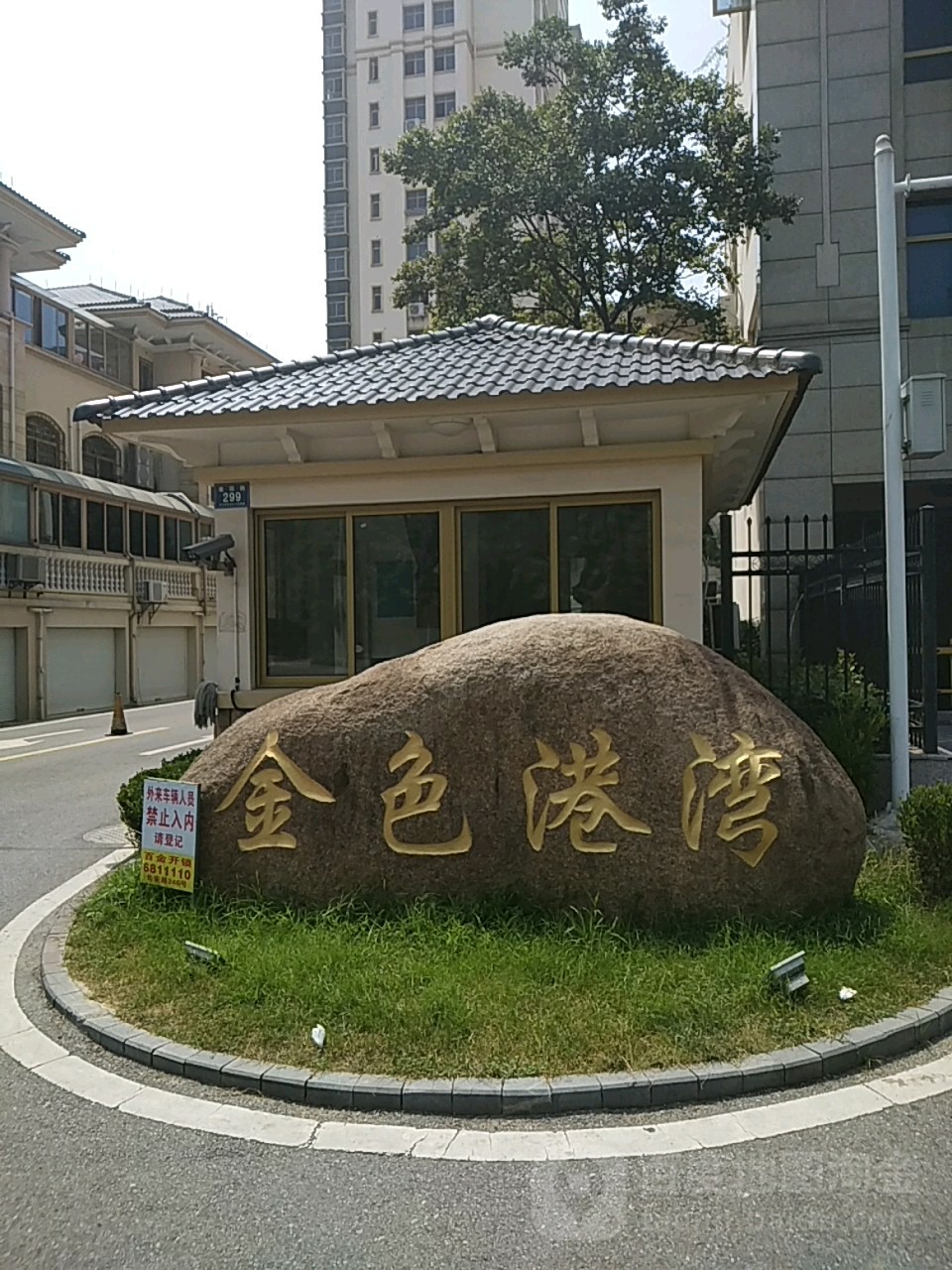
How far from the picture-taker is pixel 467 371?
31.3 feet

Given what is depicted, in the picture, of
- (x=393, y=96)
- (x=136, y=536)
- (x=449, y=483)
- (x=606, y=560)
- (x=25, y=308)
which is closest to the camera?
(x=606, y=560)

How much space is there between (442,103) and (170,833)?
188 feet

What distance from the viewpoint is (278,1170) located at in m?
3.64

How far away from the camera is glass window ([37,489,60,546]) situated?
24.7m

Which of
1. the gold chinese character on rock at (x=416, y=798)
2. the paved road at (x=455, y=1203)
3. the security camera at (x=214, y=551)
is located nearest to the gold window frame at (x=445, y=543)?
the security camera at (x=214, y=551)

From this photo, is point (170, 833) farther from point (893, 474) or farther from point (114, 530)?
point (114, 530)

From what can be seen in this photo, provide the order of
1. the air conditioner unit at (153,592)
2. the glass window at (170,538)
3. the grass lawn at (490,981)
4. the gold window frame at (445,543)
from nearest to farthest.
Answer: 1. the grass lawn at (490,981)
2. the gold window frame at (445,543)
3. the air conditioner unit at (153,592)
4. the glass window at (170,538)

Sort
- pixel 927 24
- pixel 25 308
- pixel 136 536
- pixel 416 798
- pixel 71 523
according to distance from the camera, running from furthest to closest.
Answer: pixel 136 536
pixel 25 308
pixel 71 523
pixel 927 24
pixel 416 798

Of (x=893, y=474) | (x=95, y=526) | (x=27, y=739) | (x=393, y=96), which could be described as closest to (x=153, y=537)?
(x=95, y=526)

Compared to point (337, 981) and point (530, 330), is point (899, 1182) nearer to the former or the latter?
point (337, 981)

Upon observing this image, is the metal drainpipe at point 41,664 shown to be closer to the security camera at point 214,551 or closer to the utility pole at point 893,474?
the security camera at point 214,551

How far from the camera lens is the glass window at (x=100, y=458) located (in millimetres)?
30453

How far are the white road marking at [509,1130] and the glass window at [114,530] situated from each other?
82.5 feet

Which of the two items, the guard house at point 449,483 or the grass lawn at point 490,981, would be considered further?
the guard house at point 449,483
